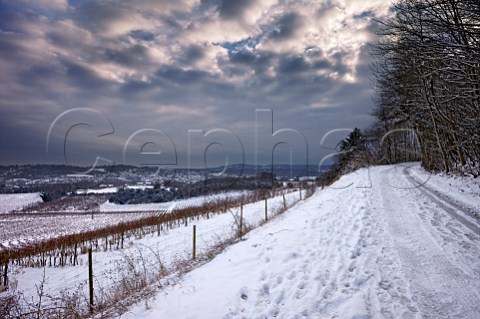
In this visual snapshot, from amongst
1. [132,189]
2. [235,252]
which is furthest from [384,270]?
[132,189]

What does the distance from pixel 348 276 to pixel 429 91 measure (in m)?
15.6

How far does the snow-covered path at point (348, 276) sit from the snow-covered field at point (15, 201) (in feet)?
50.5

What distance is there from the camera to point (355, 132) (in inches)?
2076

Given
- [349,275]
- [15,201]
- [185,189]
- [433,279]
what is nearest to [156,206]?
[185,189]

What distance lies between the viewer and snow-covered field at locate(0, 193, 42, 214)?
15078 millimetres

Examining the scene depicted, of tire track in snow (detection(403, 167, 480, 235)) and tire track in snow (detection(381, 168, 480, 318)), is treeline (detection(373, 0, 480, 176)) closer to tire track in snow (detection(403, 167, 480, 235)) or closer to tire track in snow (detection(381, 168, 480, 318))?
tire track in snow (detection(403, 167, 480, 235))

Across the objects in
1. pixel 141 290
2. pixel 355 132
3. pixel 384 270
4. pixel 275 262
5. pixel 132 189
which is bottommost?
pixel 132 189

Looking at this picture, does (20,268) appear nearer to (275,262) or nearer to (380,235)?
(275,262)

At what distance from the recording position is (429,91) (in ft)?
49.4

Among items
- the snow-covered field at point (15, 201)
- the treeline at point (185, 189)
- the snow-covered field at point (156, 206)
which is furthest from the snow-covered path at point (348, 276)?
the treeline at point (185, 189)

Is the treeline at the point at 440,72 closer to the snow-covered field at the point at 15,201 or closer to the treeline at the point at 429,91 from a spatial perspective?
the treeline at the point at 429,91

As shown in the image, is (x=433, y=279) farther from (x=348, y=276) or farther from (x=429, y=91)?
(x=429, y=91)

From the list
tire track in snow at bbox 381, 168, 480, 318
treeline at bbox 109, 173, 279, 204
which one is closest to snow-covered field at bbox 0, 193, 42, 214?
tire track in snow at bbox 381, 168, 480, 318

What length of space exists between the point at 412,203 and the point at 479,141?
5.20 metres
